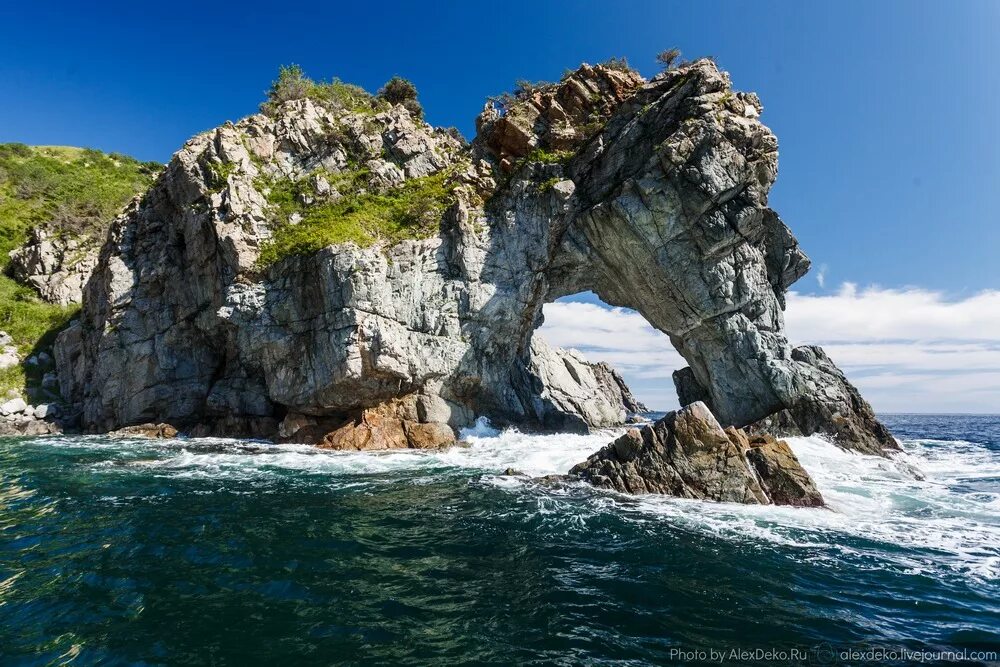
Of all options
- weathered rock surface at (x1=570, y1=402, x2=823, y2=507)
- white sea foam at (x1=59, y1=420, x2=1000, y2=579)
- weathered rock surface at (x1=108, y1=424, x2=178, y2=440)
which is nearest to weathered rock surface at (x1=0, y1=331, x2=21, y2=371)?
weathered rock surface at (x1=108, y1=424, x2=178, y2=440)

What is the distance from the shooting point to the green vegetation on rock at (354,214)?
30.2m

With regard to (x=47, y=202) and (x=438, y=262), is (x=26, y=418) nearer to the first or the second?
(x=438, y=262)

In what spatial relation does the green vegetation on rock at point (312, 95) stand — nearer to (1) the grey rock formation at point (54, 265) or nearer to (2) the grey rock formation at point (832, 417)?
(1) the grey rock formation at point (54, 265)

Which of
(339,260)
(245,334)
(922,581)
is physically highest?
(339,260)

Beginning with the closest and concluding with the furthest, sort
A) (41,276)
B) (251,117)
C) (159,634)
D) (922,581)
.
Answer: (159,634), (922,581), (251,117), (41,276)

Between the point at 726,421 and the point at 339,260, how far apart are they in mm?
28170

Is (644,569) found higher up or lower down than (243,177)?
lower down

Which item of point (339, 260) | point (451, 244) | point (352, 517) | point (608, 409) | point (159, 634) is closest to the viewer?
point (159, 634)

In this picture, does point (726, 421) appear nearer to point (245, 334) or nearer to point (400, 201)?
point (400, 201)

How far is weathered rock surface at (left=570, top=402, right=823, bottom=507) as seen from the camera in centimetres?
1509

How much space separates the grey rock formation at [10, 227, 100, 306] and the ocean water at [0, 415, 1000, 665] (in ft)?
132

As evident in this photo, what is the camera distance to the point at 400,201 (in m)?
34.4

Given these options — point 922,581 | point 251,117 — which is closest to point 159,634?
point 922,581

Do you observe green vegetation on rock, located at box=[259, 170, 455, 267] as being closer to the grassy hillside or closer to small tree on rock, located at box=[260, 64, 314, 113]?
small tree on rock, located at box=[260, 64, 314, 113]
